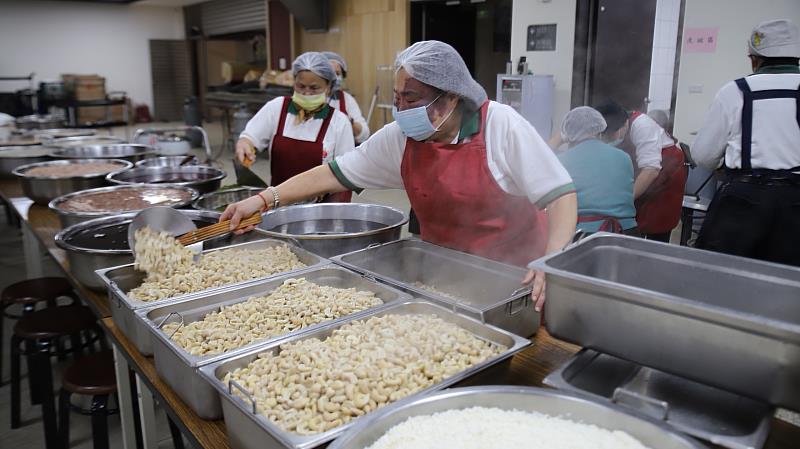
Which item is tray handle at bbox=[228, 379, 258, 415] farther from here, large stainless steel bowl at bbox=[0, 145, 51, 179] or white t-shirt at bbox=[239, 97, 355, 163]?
large stainless steel bowl at bbox=[0, 145, 51, 179]

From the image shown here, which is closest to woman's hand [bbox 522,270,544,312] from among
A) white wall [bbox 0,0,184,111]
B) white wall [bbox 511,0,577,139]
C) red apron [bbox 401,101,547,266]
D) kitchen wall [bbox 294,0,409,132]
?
red apron [bbox 401,101,547,266]

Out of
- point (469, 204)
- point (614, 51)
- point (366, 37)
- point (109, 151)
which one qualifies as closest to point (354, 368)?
point (469, 204)

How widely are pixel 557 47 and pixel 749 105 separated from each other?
2.91 m

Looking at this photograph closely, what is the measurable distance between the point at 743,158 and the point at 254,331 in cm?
263

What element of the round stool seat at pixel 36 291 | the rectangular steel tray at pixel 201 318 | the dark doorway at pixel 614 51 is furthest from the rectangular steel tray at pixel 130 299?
the dark doorway at pixel 614 51

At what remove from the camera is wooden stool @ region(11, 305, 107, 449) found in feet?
8.41

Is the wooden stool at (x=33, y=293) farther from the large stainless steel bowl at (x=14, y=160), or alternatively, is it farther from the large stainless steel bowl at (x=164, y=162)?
the large stainless steel bowl at (x=14, y=160)

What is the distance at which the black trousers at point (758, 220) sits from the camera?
9.33 ft

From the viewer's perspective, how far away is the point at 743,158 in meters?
2.92

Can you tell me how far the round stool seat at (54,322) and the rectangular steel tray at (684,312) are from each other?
2.43m

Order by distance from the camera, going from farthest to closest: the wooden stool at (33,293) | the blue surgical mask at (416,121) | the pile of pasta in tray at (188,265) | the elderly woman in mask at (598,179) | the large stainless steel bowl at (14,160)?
1. the large stainless steel bowl at (14,160)
2. the elderly woman in mask at (598,179)
3. the wooden stool at (33,293)
4. the blue surgical mask at (416,121)
5. the pile of pasta in tray at (188,265)

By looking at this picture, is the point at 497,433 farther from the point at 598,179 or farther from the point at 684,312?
the point at 598,179

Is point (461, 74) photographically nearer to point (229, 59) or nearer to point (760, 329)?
point (760, 329)

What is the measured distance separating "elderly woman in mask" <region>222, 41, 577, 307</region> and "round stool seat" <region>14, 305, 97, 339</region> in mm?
1196
